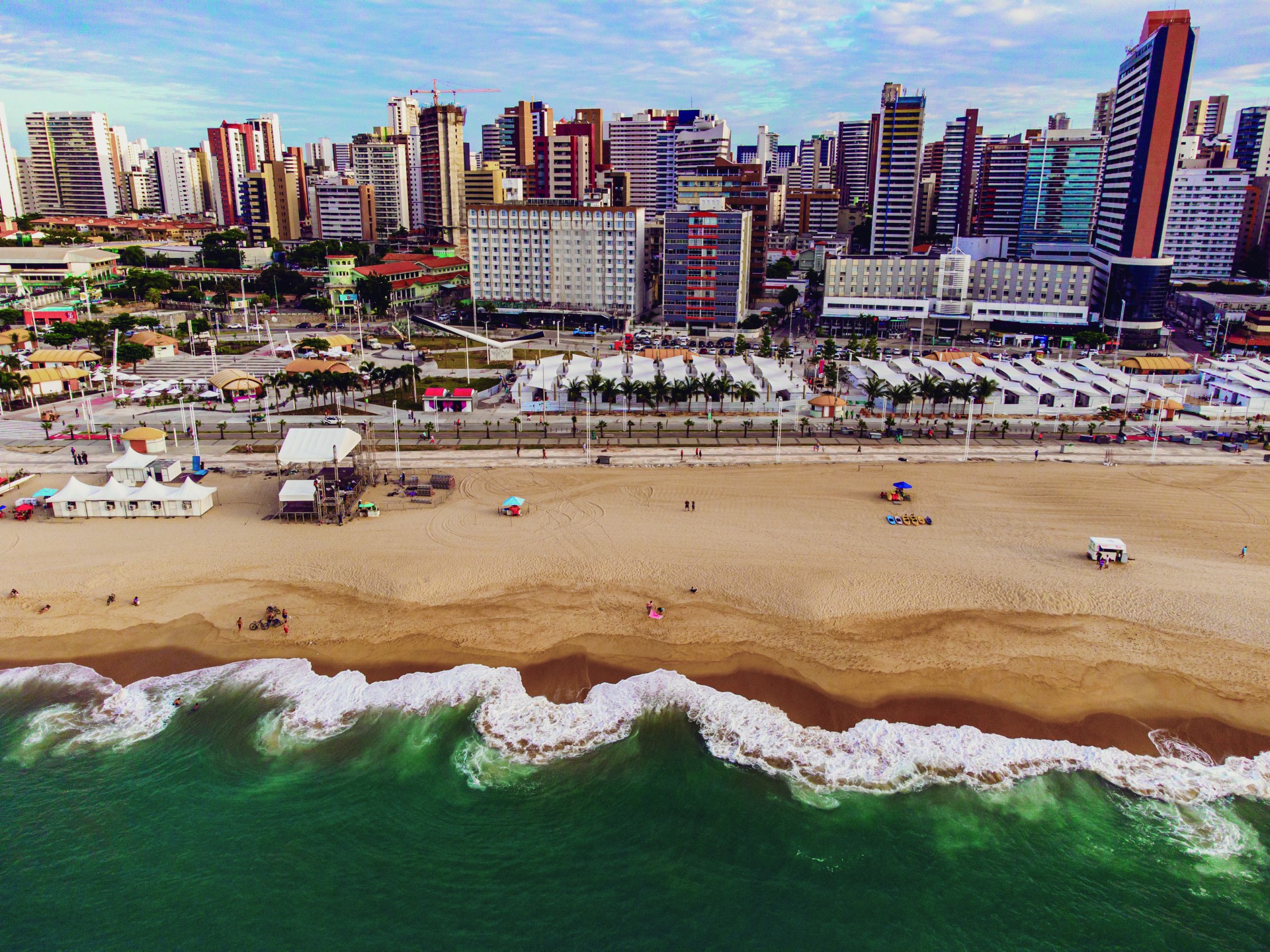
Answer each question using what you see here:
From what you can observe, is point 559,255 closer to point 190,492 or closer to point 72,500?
point 190,492

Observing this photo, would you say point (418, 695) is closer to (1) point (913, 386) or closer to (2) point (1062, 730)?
(2) point (1062, 730)

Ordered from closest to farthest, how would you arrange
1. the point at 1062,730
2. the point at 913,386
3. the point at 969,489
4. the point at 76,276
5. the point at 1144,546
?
the point at 1062,730
the point at 1144,546
the point at 969,489
the point at 913,386
the point at 76,276

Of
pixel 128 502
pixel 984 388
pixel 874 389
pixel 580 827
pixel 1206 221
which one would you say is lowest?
pixel 580 827

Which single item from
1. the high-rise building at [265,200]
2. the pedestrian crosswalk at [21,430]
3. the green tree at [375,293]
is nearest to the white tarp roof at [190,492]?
the pedestrian crosswalk at [21,430]

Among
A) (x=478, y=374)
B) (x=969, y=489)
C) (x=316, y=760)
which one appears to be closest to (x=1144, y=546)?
(x=969, y=489)

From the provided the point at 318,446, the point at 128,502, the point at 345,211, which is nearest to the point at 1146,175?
the point at 318,446
